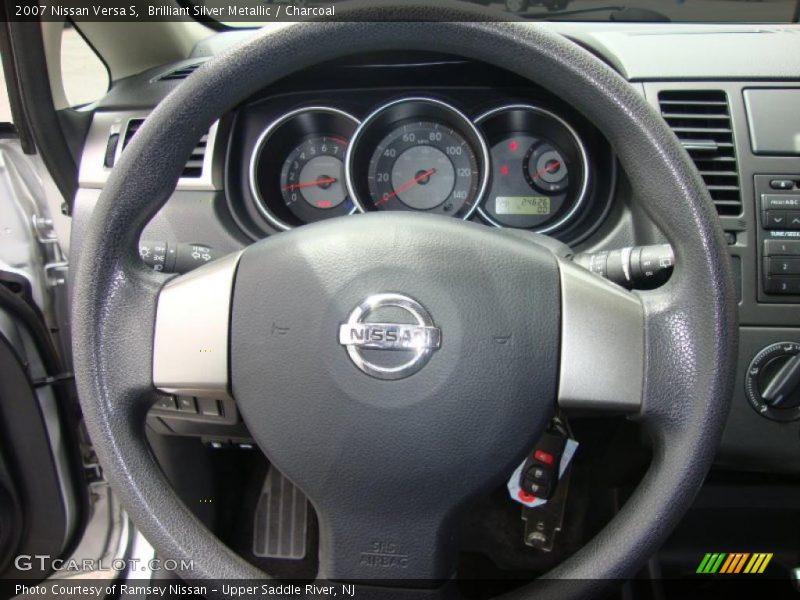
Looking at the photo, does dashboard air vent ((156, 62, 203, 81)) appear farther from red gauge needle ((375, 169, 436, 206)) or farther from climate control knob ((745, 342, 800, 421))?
climate control knob ((745, 342, 800, 421))

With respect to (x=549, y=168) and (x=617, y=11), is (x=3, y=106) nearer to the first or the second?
(x=549, y=168)

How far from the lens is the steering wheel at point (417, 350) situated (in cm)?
78

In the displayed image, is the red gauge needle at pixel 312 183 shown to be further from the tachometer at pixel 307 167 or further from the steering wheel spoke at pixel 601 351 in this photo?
the steering wheel spoke at pixel 601 351

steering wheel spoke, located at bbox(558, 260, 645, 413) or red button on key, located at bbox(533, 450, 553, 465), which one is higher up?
steering wheel spoke, located at bbox(558, 260, 645, 413)

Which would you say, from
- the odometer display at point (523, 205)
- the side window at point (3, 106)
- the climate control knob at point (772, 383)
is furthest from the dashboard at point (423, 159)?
the side window at point (3, 106)

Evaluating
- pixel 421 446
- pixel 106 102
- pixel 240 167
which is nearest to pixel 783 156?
pixel 421 446

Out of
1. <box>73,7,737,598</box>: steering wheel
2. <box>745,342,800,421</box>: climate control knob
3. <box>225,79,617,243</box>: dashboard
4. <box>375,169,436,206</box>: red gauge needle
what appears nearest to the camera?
<box>73,7,737,598</box>: steering wheel

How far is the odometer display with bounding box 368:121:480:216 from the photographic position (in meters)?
1.47

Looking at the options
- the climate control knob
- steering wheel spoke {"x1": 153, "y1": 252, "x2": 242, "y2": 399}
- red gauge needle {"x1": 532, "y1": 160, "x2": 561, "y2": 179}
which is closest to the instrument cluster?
red gauge needle {"x1": 532, "y1": 160, "x2": 561, "y2": 179}

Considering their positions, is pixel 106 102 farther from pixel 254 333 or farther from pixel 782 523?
pixel 782 523

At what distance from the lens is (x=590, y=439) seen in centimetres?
147

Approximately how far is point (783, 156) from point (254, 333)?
95 centimetres

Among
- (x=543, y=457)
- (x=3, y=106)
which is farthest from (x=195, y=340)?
(x=3, y=106)

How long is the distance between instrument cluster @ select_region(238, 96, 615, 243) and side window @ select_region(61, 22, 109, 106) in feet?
1.62
